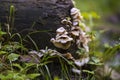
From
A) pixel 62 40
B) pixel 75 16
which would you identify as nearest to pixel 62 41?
pixel 62 40

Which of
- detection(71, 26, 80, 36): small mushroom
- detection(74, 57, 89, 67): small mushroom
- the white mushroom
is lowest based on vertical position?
detection(74, 57, 89, 67): small mushroom

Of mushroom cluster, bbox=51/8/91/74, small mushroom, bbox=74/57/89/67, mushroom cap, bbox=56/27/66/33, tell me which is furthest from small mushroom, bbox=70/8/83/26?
small mushroom, bbox=74/57/89/67

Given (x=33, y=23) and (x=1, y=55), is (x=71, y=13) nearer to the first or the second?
(x=33, y=23)

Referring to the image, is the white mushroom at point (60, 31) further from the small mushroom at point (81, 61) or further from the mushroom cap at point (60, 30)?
the small mushroom at point (81, 61)

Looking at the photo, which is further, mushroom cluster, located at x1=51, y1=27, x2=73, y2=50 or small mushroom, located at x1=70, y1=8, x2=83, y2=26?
small mushroom, located at x1=70, y1=8, x2=83, y2=26

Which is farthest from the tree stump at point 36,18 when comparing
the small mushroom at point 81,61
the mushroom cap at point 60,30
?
the small mushroom at point 81,61

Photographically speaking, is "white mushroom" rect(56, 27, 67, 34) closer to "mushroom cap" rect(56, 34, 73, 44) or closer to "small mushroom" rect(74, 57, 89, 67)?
"mushroom cap" rect(56, 34, 73, 44)
